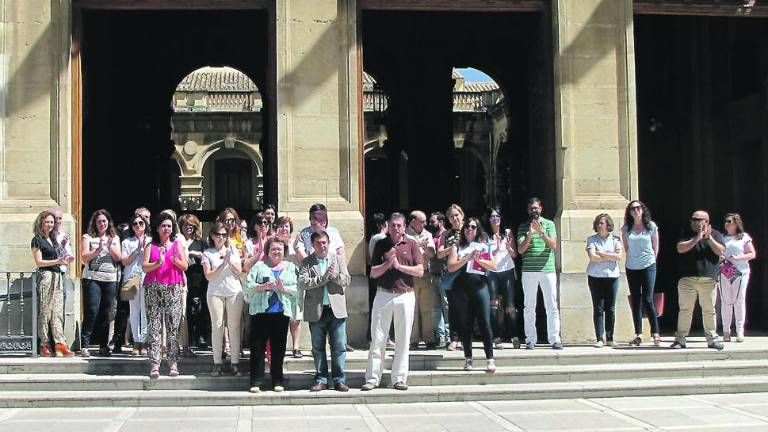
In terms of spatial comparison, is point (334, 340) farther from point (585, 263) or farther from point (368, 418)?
point (585, 263)

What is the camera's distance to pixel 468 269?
1226 cm

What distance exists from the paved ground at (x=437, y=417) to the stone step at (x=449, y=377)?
2.16 ft

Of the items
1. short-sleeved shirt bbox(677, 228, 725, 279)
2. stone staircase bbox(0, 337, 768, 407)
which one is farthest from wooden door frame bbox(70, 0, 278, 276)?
short-sleeved shirt bbox(677, 228, 725, 279)

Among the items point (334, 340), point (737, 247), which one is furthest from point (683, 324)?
point (334, 340)

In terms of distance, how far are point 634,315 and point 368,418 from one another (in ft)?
16.3

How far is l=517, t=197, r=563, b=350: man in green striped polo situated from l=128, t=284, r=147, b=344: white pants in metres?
5.07

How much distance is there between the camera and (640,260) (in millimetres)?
13547

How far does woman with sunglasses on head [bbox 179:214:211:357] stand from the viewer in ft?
42.4

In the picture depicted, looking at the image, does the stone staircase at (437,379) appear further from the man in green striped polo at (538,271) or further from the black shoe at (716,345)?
the man in green striped polo at (538,271)

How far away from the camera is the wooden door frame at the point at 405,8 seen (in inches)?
581

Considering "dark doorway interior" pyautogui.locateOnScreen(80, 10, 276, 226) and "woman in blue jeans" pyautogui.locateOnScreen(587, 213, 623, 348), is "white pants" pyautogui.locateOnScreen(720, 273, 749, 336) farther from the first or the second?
"dark doorway interior" pyautogui.locateOnScreen(80, 10, 276, 226)

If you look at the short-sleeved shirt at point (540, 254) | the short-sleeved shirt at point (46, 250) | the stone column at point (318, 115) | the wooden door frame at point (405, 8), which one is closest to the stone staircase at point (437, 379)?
the short-sleeved shirt at point (540, 254)

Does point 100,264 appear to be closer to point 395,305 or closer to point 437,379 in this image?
point 395,305

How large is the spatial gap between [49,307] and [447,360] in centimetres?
524
